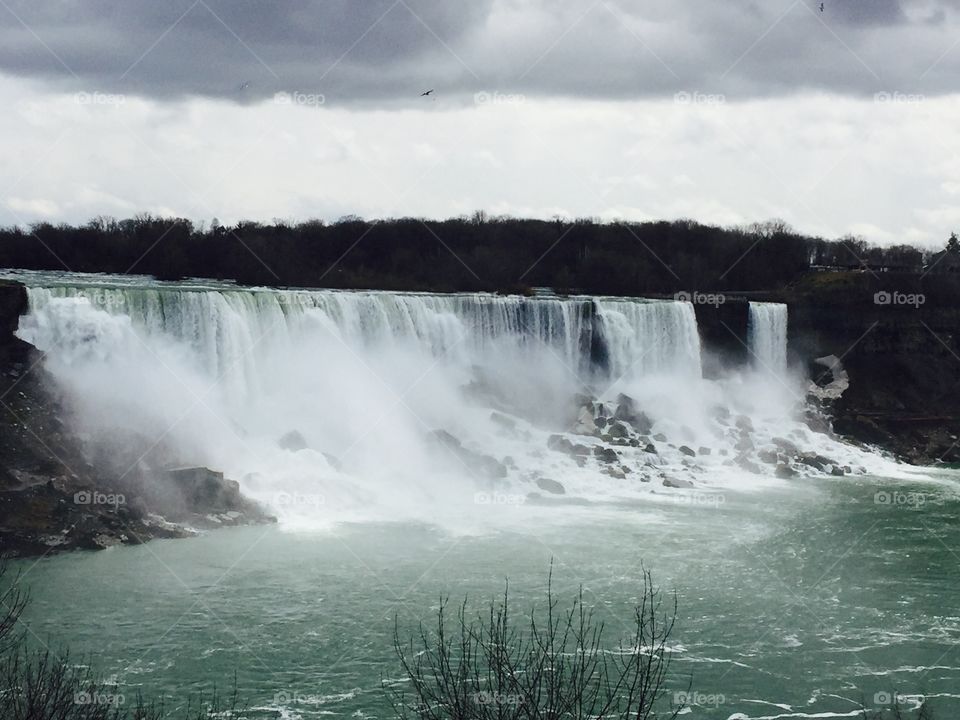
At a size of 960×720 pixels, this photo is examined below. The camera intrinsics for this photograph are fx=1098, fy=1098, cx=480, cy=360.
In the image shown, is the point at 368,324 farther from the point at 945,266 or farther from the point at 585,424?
the point at 945,266

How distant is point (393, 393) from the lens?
36281mm

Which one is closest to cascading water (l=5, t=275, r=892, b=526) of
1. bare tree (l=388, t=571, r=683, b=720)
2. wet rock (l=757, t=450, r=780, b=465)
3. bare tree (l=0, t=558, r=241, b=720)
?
wet rock (l=757, t=450, r=780, b=465)

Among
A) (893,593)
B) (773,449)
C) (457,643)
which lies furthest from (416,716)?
(773,449)

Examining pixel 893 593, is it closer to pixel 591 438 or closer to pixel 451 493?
pixel 451 493

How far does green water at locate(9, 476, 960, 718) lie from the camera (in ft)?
53.8

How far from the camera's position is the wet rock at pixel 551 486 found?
3123 cm

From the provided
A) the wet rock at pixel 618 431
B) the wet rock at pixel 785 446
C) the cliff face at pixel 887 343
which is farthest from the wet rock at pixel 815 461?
the cliff face at pixel 887 343

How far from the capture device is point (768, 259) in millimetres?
63781

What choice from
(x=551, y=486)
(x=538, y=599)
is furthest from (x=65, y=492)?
(x=551, y=486)

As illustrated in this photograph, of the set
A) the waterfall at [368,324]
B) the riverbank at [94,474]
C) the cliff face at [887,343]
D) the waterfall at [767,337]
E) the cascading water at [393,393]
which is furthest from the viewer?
the waterfall at [767,337]

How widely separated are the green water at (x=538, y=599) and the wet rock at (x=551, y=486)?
245 cm

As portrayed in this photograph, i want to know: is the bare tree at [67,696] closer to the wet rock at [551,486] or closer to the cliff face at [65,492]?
the cliff face at [65,492]

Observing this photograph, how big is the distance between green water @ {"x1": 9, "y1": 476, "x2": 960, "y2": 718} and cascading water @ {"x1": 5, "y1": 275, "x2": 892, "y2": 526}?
12.4ft

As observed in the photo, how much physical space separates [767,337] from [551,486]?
2058 centimetres
